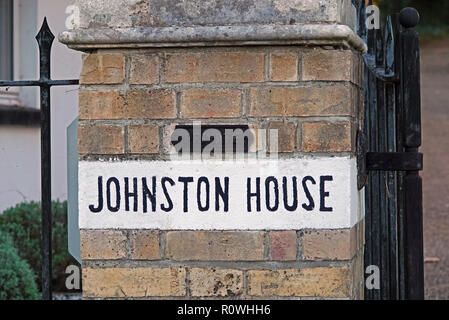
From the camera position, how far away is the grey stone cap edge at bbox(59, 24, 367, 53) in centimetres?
202

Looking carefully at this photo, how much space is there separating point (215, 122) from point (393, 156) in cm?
49

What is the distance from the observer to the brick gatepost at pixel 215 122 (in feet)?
6.74

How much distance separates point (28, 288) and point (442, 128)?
338 inches

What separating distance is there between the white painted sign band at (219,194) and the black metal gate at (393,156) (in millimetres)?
158

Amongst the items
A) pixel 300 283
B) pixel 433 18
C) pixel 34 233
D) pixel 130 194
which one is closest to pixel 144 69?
pixel 130 194

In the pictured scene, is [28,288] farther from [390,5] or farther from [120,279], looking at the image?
[390,5]

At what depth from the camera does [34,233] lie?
15.2 ft

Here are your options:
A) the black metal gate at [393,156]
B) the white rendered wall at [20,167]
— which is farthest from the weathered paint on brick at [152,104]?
the white rendered wall at [20,167]

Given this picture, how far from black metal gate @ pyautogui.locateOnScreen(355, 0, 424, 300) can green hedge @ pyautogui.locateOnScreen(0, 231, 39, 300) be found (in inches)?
82.1

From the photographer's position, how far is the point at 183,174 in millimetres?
2082

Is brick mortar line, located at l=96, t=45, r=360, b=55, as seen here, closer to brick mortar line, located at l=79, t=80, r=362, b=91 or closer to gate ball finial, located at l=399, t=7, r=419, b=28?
brick mortar line, located at l=79, t=80, r=362, b=91

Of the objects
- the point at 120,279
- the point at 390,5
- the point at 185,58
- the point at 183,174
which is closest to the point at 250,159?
the point at 183,174

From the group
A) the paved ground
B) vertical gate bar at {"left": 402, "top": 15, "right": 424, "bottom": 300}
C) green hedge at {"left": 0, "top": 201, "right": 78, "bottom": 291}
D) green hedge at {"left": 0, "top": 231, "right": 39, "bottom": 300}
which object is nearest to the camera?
vertical gate bar at {"left": 402, "top": 15, "right": 424, "bottom": 300}

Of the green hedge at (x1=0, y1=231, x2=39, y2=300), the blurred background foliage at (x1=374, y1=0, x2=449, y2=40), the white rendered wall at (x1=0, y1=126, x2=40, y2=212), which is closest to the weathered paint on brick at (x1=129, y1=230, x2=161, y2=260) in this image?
the white rendered wall at (x1=0, y1=126, x2=40, y2=212)
